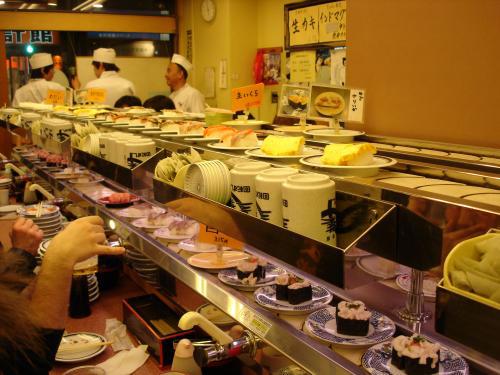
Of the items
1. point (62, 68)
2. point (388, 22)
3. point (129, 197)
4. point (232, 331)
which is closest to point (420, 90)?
point (388, 22)

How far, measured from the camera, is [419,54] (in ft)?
6.41

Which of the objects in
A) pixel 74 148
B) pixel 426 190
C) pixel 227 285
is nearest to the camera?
pixel 426 190

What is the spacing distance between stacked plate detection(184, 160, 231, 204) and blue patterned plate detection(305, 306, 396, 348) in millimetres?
433

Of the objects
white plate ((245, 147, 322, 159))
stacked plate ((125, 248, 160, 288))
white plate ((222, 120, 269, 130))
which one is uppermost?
white plate ((222, 120, 269, 130))

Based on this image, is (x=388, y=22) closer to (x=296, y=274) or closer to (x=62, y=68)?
(x=296, y=274)

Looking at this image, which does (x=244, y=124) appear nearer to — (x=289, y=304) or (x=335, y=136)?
(x=335, y=136)

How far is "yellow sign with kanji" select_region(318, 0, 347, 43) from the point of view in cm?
632

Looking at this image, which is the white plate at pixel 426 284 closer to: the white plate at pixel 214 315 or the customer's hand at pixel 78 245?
the white plate at pixel 214 315

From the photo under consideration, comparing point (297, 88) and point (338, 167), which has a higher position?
point (297, 88)

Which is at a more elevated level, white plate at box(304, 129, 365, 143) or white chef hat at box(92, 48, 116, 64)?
white chef hat at box(92, 48, 116, 64)

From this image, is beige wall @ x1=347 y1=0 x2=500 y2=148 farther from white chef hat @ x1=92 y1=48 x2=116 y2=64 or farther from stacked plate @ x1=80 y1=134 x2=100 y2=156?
white chef hat @ x1=92 y1=48 x2=116 y2=64

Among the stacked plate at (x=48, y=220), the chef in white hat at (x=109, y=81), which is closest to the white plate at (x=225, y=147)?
the stacked plate at (x=48, y=220)

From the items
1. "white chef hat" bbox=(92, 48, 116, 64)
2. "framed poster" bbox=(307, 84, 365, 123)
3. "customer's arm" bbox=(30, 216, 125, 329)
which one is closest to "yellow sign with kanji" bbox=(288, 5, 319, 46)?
"white chef hat" bbox=(92, 48, 116, 64)

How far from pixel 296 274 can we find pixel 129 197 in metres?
1.32
